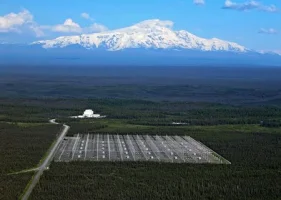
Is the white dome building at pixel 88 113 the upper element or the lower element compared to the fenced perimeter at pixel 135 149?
lower

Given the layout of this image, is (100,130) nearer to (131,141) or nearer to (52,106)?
(131,141)

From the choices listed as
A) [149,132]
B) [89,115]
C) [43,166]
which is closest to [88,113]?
[89,115]

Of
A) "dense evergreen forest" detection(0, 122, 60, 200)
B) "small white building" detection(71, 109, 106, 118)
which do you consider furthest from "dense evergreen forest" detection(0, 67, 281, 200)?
"small white building" detection(71, 109, 106, 118)

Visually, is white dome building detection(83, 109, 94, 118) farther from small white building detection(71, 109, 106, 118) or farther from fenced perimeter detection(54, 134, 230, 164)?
fenced perimeter detection(54, 134, 230, 164)

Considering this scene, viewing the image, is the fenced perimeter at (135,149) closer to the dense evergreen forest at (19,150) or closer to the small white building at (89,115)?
the dense evergreen forest at (19,150)

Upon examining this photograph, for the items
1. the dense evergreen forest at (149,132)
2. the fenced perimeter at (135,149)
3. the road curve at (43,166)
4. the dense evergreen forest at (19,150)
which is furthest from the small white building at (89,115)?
the fenced perimeter at (135,149)

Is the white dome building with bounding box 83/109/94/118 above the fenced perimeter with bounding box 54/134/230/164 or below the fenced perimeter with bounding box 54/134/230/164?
below

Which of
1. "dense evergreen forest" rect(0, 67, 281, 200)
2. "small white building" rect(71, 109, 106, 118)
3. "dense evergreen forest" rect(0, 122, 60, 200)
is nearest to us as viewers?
"dense evergreen forest" rect(0, 67, 281, 200)

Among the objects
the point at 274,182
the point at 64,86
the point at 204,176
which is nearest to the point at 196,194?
the point at 204,176
